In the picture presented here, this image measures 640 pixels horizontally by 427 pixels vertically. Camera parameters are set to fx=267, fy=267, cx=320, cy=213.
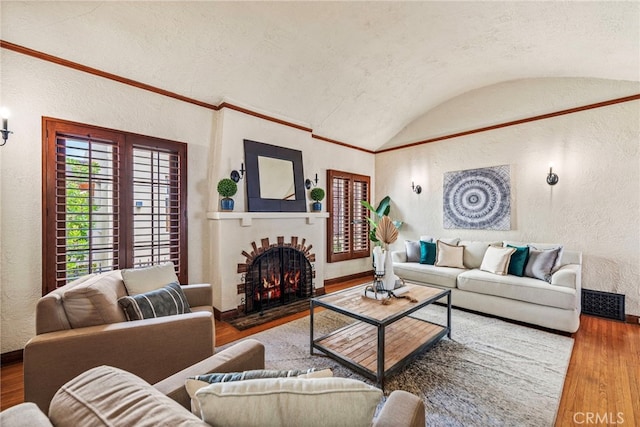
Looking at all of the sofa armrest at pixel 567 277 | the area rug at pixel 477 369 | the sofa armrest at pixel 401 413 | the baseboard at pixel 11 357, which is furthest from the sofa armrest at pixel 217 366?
the sofa armrest at pixel 567 277

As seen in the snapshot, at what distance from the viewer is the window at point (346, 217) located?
5.06 meters

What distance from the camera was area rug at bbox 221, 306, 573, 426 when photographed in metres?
1.80

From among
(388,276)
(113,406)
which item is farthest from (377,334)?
(113,406)

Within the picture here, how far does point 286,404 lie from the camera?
77cm

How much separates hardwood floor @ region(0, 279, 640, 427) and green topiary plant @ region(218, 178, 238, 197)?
5.32 feet

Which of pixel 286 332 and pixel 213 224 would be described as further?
pixel 213 224

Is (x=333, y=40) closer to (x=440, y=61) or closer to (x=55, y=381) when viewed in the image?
(x=440, y=61)

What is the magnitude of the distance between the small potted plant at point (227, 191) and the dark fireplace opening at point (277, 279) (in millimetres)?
820

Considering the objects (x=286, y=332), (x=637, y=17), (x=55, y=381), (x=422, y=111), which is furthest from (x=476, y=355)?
(x=422, y=111)

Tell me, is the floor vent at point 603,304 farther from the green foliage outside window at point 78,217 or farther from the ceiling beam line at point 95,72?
the green foliage outside window at point 78,217

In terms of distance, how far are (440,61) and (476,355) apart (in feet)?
12.1

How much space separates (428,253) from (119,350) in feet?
13.3

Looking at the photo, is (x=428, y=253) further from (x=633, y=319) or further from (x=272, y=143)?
(x=272, y=143)

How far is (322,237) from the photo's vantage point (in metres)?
4.52
